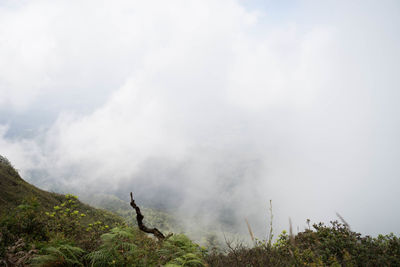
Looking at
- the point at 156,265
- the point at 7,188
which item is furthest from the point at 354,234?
the point at 7,188

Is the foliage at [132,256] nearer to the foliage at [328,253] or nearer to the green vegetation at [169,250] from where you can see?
the green vegetation at [169,250]

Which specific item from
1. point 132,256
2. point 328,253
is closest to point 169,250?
point 132,256

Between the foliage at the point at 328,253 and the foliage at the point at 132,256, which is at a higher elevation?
the foliage at the point at 328,253

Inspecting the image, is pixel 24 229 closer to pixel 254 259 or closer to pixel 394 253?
pixel 254 259

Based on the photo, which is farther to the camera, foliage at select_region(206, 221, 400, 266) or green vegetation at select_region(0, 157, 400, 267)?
foliage at select_region(206, 221, 400, 266)

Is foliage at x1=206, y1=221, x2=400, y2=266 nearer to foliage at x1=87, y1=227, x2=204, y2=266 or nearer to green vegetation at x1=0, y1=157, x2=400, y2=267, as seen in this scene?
green vegetation at x1=0, y1=157, x2=400, y2=267

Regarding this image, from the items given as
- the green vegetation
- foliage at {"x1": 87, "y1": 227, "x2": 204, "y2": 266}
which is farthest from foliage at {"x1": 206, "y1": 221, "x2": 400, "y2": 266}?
foliage at {"x1": 87, "y1": 227, "x2": 204, "y2": 266}

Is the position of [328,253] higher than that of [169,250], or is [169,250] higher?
[328,253]

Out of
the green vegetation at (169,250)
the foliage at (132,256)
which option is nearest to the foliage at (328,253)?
the green vegetation at (169,250)

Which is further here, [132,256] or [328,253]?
[328,253]

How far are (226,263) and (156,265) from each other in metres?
1.62

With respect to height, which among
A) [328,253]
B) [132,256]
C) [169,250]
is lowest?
[132,256]

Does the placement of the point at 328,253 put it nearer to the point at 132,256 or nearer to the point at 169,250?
the point at 169,250

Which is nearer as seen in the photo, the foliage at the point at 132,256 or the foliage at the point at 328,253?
the foliage at the point at 132,256
